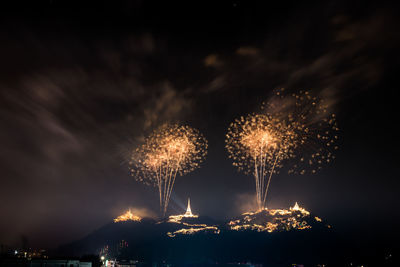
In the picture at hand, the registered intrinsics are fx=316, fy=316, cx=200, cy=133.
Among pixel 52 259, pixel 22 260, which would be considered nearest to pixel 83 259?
pixel 52 259

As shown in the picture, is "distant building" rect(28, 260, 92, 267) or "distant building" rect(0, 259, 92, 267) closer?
"distant building" rect(0, 259, 92, 267)

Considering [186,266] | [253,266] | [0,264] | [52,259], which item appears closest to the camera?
[0,264]

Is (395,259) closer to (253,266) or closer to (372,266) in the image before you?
(372,266)

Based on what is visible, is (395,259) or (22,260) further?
(395,259)

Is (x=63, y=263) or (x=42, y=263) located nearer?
(x=42, y=263)

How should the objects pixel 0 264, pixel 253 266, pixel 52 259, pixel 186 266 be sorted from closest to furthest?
pixel 0 264
pixel 52 259
pixel 186 266
pixel 253 266

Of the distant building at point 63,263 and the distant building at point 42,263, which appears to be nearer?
the distant building at point 42,263

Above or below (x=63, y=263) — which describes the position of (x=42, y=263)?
above

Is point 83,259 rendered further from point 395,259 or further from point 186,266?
point 395,259

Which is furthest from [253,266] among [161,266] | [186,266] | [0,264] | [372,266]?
[0,264]
